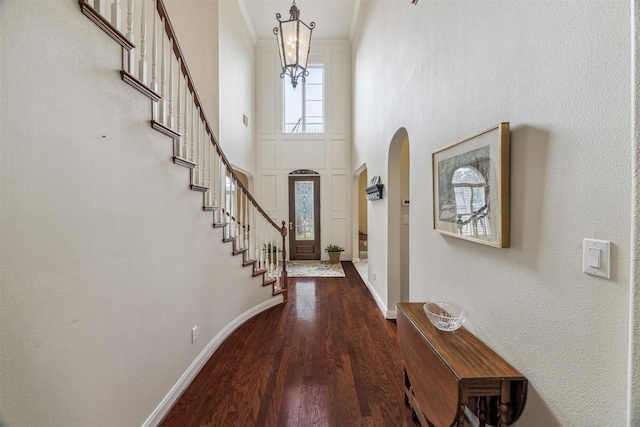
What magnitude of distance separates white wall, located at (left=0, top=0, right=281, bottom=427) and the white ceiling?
489cm

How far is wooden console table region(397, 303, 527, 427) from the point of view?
3.30 ft

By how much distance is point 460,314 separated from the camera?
1419 millimetres

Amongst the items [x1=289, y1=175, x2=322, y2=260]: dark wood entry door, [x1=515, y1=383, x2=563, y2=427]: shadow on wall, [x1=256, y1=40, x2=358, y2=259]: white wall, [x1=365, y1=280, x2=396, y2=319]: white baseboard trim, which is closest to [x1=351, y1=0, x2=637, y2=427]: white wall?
[x1=515, y1=383, x2=563, y2=427]: shadow on wall

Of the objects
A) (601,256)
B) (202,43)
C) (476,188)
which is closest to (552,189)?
(601,256)

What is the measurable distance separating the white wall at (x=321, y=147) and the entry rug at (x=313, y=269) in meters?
0.51

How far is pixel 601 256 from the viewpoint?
2.37ft

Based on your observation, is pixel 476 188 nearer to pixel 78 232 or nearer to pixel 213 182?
pixel 78 232

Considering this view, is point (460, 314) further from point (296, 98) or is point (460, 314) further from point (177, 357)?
point (296, 98)

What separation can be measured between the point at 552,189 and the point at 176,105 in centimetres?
251

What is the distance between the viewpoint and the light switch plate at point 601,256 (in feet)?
2.33

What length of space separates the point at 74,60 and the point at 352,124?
5464 millimetres

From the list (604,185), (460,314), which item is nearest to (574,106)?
(604,185)

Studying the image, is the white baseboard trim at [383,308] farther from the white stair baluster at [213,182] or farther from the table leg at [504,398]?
the white stair baluster at [213,182]

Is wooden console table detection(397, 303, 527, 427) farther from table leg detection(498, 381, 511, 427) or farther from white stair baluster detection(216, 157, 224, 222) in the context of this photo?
white stair baluster detection(216, 157, 224, 222)
